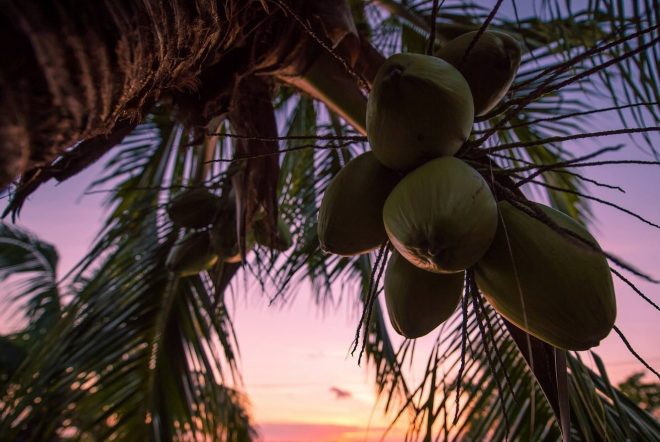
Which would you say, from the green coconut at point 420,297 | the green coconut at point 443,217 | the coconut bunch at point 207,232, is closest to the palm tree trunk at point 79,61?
the green coconut at point 443,217

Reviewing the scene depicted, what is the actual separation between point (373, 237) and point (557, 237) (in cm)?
28

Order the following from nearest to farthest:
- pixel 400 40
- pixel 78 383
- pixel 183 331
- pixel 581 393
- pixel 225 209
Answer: pixel 581 393
pixel 225 209
pixel 78 383
pixel 183 331
pixel 400 40

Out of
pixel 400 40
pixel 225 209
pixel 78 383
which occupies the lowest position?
pixel 78 383

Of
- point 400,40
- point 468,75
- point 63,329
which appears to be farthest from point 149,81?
point 400,40

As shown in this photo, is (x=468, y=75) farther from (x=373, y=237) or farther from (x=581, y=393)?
(x=581, y=393)

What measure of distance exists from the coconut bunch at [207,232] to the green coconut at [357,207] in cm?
79

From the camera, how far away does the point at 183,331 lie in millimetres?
2488

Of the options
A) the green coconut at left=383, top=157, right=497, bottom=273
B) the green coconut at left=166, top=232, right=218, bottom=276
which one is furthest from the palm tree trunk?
the green coconut at left=166, top=232, right=218, bottom=276

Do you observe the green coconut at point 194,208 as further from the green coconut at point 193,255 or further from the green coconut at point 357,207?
the green coconut at point 357,207

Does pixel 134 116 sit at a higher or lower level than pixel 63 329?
higher

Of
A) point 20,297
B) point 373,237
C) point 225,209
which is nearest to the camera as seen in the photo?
point 373,237

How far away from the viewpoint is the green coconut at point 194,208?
5.32ft

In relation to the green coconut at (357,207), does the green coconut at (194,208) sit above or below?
above

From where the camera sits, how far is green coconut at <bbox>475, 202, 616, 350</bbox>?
71 cm
